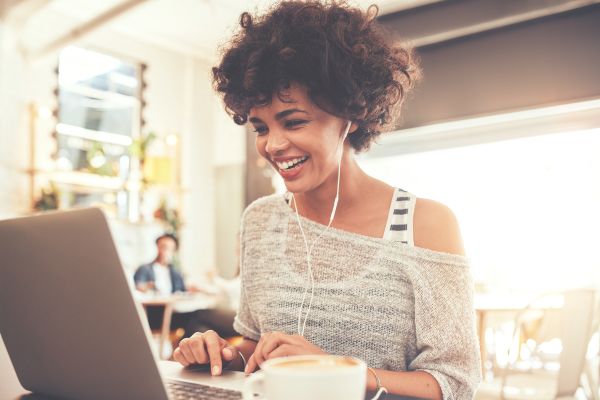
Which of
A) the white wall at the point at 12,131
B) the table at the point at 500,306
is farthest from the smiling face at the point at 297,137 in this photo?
the white wall at the point at 12,131

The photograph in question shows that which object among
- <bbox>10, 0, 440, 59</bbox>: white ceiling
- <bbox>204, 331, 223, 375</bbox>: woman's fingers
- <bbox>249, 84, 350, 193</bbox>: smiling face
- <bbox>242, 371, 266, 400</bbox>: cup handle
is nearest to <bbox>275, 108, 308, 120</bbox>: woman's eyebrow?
<bbox>249, 84, 350, 193</bbox>: smiling face

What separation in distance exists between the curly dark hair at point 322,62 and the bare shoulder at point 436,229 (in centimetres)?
22

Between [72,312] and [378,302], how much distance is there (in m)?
0.58

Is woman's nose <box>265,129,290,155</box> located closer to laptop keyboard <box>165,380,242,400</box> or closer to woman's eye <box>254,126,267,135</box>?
woman's eye <box>254,126,267,135</box>

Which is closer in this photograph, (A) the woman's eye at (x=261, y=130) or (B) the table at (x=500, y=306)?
(A) the woman's eye at (x=261, y=130)

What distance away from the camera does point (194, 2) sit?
20.6 ft

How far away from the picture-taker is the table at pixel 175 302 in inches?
193

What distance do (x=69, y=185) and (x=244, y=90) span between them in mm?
5820

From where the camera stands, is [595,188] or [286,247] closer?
[286,247]

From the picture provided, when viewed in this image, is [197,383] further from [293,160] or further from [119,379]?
[293,160]

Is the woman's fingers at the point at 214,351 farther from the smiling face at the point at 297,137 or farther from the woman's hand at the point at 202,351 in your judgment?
the smiling face at the point at 297,137

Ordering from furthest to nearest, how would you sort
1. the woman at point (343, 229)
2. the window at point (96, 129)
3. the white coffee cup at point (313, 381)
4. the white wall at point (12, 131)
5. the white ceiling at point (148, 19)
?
the window at point (96, 129), the white ceiling at point (148, 19), the white wall at point (12, 131), the woman at point (343, 229), the white coffee cup at point (313, 381)

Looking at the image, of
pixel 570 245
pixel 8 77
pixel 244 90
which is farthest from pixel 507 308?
pixel 8 77

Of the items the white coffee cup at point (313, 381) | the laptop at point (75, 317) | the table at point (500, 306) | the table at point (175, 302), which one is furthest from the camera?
the table at point (175, 302)
